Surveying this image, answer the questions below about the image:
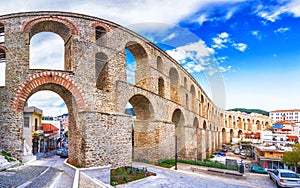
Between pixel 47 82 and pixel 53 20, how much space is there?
9.76ft

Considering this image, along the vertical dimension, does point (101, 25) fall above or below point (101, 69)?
above

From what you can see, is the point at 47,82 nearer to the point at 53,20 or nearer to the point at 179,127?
the point at 53,20

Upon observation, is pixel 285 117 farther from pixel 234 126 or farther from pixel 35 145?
pixel 35 145

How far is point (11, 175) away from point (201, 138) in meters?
19.4

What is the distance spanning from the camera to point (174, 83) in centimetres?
1972

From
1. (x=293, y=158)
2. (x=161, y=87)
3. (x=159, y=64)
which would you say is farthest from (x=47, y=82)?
(x=293, y=158)

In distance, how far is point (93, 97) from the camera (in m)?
11.2

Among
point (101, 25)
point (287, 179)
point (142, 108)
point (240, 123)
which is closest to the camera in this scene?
point (287, 179)

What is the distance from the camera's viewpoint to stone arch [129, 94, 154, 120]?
48.1 feet

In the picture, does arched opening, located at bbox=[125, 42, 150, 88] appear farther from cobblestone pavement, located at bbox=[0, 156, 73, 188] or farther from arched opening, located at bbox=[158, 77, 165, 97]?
cobblestone pavement, located at bbox=[0, 156, 73, 188]

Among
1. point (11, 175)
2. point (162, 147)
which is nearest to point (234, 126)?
point (162, 147)

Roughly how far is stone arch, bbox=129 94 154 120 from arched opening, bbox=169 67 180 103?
4.89 metres

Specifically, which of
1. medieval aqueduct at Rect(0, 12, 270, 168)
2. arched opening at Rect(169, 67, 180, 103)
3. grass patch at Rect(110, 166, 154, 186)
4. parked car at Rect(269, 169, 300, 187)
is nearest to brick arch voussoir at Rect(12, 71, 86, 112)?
medieval aqueduct at Rect(0, 12, 270, 168)

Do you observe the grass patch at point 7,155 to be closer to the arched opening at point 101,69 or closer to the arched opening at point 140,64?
the arched opening at point 101,69
